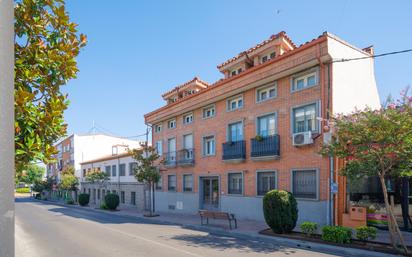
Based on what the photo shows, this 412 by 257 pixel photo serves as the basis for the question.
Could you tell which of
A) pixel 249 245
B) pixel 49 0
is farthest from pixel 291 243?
pixel 49 0

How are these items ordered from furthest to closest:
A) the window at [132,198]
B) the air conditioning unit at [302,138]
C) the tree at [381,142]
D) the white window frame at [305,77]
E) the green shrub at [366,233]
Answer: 1. the window at [132,198]
2. the white window frame at [305,77]
3. the air conditioning unit at [302,138]
4. the green shrub at [366,233]
5. the tree at [381,142]

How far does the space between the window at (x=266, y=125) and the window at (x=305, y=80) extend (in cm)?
220

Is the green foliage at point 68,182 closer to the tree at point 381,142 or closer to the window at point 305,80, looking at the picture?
the window at point 305,80

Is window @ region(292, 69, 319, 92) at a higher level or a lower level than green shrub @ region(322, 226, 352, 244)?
higher

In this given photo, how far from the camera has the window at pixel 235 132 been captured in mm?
19875

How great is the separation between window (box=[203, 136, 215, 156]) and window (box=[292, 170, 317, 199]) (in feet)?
25.2

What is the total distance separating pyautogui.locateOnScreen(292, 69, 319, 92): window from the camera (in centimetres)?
1546

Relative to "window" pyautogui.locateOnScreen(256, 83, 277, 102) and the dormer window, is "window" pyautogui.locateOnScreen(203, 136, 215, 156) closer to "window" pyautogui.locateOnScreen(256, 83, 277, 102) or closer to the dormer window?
"window" pyautogui.locateOnScreen(256, 83, 277, 102)

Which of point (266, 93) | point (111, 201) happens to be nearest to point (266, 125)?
point (266, 93)

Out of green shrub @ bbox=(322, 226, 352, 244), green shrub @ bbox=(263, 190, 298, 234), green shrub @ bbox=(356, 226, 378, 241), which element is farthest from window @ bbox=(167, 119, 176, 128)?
green shrub @ bbox=(356, 226, 378, 241)

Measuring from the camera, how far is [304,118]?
1586 centimetres

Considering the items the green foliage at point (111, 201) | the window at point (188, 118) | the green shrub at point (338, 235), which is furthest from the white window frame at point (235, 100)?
the green foliage at point (111, 201)

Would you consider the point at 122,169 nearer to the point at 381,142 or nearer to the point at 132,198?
the point at 132,198

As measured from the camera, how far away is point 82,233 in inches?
586
